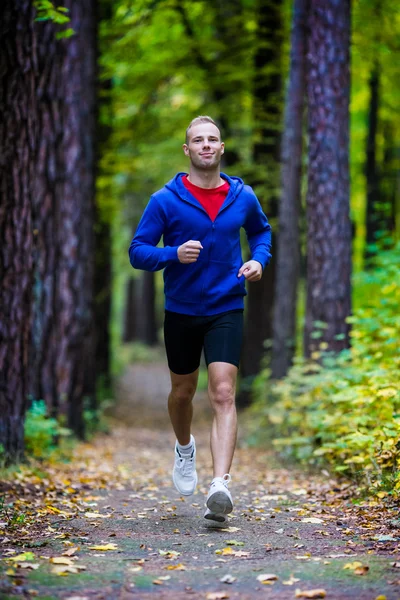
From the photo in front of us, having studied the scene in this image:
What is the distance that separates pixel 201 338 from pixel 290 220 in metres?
6.88

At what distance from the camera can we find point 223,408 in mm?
4680

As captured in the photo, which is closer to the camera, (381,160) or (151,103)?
(151,103)

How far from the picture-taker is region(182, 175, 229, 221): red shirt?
15.6ft

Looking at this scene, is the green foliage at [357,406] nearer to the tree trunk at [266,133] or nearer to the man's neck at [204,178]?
the man's neck at [204,178]

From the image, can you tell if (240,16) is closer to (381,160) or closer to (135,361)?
(381,160)

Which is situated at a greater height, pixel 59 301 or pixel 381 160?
pixel 381 160

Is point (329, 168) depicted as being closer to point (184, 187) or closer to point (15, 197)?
point (15, 197)

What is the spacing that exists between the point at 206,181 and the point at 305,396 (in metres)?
4.21

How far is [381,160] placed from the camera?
19.4 m

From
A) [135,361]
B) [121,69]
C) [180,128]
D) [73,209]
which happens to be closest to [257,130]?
[180,128]

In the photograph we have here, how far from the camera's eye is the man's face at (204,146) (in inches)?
186

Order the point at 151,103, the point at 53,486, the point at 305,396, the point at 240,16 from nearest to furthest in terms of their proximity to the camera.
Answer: the point at 53,486, the point at 305,396, the point at 240,16, the point at 151,103

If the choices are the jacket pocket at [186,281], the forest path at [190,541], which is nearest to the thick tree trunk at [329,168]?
the forest path at [190,541]

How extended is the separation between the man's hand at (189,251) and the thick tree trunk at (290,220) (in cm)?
721
